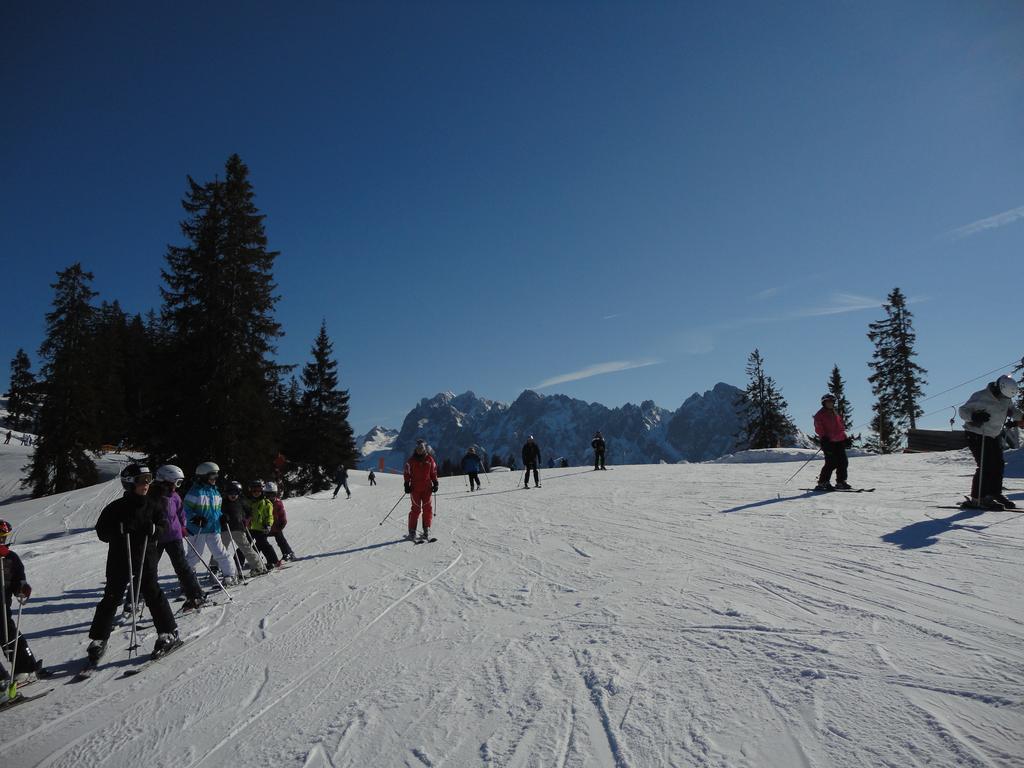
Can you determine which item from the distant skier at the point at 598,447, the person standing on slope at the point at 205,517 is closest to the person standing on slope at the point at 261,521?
the person standing on slope at the point at 205,517

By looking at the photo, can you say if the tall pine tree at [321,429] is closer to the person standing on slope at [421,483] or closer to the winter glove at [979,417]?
the person standing on slope at [421,483]

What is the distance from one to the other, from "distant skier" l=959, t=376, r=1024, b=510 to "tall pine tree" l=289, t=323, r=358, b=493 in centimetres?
3163

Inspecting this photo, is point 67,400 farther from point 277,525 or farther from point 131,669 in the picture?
point 131,669

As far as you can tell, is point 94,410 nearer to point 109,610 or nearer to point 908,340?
point 109,610

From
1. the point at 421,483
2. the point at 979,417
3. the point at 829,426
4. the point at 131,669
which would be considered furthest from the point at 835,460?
the point at 131,669

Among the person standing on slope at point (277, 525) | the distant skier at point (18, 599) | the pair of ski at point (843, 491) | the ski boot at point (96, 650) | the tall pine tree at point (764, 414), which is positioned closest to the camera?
the distant skier at point (18, 599)

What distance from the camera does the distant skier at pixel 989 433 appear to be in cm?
790

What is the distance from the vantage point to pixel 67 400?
3086 cm

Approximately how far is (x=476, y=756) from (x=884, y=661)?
2.91 meters

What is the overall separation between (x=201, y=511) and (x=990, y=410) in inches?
510

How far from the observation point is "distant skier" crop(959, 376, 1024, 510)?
7.90 m

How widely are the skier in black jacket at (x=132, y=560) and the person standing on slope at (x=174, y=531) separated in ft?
1.16

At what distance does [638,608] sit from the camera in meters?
4.98

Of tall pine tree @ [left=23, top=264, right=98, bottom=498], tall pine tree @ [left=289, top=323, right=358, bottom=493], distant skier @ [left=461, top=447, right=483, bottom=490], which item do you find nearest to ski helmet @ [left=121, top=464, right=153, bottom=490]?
distant skier @ [left=461, top=447, right=483, bottom=490]
